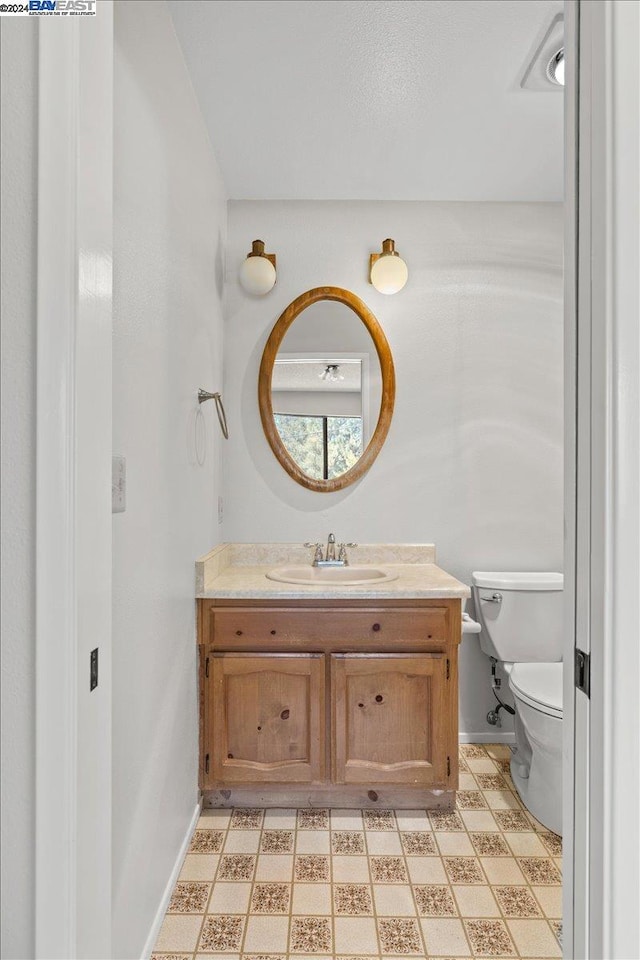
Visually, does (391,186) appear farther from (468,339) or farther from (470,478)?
(470,478)

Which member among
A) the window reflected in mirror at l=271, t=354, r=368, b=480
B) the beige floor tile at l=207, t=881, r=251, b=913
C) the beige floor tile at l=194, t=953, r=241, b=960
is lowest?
the beige floor tile at l=207, t=881, r=251, b=913

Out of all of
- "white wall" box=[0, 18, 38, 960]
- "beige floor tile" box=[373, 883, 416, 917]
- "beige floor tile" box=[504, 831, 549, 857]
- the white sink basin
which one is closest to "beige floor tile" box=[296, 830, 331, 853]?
"beige floor tile" box=[373, 883, 416, 917]

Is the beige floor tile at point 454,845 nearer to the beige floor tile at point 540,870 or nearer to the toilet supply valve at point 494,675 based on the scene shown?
the beige floor tile at point 540,870

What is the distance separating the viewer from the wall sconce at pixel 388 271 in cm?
261

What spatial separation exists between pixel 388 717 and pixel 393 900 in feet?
1.90

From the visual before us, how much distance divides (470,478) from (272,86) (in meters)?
1.74

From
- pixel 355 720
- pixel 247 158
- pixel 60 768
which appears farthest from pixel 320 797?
pixel 247 158

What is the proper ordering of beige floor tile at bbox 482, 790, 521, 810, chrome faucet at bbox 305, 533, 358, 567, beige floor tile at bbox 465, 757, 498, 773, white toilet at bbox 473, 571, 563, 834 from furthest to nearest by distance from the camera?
chrome faucet at bbox 305, 533, 358, 567 → beige floor tile at bbox 465, 757, 498, 773 → beige floor tile at bbox 482, 790, 521, 810 → white toilet at bbox 473, 571, 563, 834

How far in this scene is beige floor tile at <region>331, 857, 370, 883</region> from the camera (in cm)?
185

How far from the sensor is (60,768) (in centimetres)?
75

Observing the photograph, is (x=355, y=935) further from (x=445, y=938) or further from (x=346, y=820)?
(x=346, y=820)

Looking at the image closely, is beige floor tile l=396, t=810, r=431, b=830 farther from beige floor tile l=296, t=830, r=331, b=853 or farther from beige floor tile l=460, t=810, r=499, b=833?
beige floor tile l=296, t=830, r=331, b=853

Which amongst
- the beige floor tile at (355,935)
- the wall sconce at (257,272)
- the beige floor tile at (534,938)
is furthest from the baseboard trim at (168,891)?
the wall sconce at (257,272)

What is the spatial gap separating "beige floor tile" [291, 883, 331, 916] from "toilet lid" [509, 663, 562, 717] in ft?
2.93
